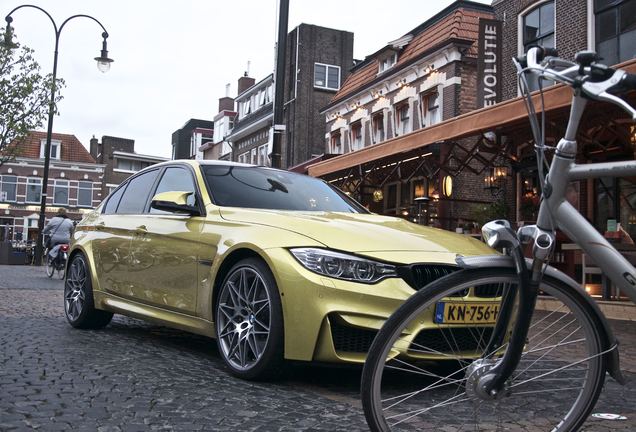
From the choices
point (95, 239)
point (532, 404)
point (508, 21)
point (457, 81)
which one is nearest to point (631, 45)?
point (508, 21)

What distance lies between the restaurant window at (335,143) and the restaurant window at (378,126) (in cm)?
298

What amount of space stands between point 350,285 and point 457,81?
17329mm

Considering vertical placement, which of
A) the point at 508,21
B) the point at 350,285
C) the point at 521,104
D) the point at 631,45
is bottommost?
the point at 350,285

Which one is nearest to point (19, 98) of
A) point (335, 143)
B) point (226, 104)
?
point (335, 143)

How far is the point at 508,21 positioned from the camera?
58.0 ft

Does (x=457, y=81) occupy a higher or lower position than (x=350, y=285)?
higher

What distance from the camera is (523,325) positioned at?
7.86 ft

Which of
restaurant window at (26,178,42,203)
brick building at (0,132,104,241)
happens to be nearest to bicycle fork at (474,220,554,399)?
brick building at (0,132,104,241)

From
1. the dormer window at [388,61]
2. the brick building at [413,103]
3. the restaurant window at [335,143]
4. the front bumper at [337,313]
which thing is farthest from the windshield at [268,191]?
the restaurant window at [335,143]

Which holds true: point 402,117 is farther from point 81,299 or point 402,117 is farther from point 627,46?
point 81,299

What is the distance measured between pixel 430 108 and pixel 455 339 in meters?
19.3

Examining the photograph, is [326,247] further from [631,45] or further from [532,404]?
[631,45]

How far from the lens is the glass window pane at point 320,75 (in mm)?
37062

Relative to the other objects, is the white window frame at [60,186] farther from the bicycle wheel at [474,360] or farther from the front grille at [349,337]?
the bicycle wheel at [474,360]
